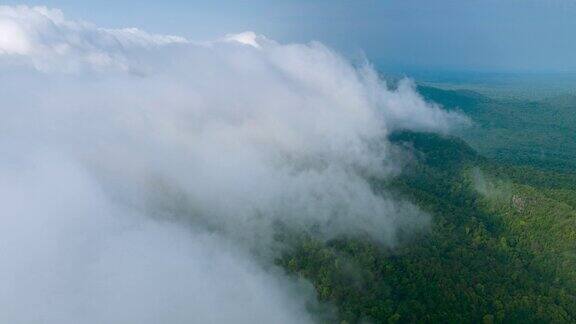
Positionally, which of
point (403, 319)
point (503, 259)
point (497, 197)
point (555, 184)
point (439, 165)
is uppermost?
point (555, 184)

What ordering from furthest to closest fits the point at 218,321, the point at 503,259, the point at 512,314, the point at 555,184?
the point at 555,184 < the point at 503,259 < the point at 512,314 < the point at 218,321

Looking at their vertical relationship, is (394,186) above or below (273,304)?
above

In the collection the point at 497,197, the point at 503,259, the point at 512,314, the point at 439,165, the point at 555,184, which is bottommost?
the point at 512,314

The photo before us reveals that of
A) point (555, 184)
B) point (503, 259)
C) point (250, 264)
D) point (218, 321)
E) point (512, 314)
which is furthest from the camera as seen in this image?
point (555, 184)

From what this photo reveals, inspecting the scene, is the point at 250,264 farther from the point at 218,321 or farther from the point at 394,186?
the point at 394,186

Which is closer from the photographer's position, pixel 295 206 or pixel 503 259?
pixel 503 259

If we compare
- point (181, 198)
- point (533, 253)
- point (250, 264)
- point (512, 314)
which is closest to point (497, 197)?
point (533, 253)

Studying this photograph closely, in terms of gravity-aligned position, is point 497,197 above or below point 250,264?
above

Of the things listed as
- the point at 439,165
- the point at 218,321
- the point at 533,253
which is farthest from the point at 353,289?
the point at 439,165

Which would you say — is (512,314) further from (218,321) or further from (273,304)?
(218,321)
